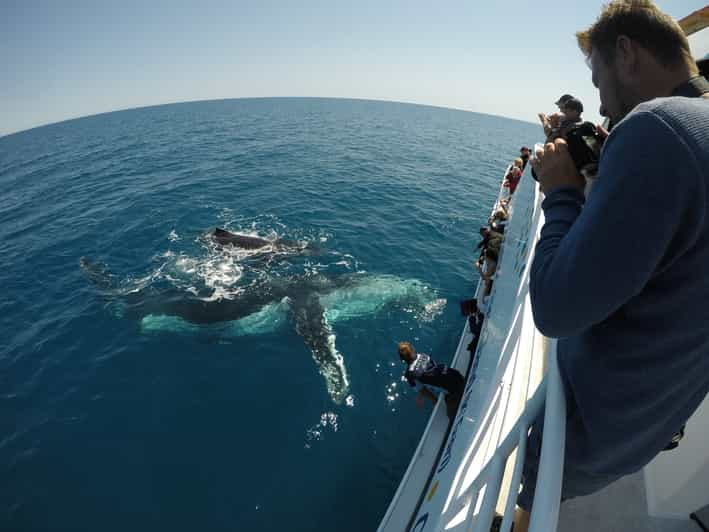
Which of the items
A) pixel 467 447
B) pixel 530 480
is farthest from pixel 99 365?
pixel 530 480

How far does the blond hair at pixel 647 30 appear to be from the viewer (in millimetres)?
1522

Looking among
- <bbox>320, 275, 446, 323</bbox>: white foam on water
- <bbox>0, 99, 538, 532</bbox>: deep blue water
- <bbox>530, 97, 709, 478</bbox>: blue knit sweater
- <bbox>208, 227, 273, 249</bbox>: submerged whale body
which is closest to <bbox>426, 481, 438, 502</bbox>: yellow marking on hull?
<bbox>530, 97, 709, 478</bbox>: blue knit sweater

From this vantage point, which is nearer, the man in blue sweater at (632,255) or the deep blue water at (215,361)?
the man in blue sweater at (632,255)

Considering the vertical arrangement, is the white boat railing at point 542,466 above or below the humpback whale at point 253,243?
above

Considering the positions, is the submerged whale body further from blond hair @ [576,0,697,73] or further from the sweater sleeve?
the sweater sleeve

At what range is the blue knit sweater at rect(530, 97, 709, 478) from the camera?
1.11 metres

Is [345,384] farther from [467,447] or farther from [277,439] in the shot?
[467,447]

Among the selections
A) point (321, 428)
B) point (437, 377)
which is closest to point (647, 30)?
point (437, 377)

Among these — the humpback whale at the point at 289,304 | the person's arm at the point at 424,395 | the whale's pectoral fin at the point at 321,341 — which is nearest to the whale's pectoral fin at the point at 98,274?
the humpback whale at the point at 289,304

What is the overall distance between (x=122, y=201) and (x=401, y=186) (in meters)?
19.9

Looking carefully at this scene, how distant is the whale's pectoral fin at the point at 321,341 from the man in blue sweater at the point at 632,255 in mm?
7604

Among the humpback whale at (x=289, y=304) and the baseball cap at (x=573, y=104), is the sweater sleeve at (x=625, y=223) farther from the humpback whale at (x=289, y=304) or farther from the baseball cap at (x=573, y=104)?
the humpback whale at (x=289, y=304)

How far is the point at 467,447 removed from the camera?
3.84 metres

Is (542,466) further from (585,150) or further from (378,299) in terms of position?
(378,299)
